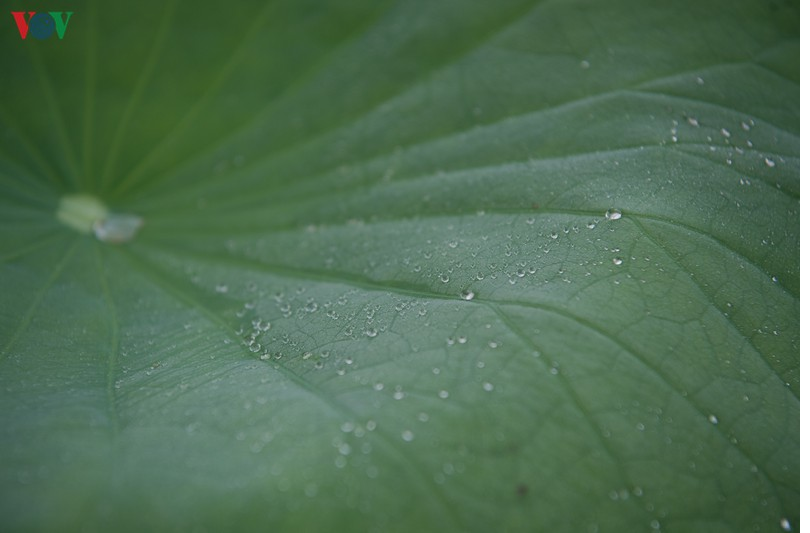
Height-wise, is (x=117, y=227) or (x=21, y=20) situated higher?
(x=21, y=20)

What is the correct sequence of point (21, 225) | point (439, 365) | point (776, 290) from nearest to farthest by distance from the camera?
1. point (439, 365)
2. point (776, 290)
3. point (21, 225)

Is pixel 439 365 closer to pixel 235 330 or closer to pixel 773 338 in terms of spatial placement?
pixel 235 330

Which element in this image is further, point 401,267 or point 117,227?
point 117,227

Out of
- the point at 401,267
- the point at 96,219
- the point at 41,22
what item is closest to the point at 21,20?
the point at 41,22

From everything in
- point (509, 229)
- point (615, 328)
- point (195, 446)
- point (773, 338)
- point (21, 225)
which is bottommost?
point (773, 338)

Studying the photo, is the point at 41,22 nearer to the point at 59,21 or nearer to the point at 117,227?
the point at 59,21

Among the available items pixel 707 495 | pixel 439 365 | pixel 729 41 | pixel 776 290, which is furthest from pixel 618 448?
pixel 729 41

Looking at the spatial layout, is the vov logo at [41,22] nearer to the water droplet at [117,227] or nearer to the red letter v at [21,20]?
the red letter v at [21,20]

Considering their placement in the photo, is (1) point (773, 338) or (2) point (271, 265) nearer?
(1) point (773, 338)
